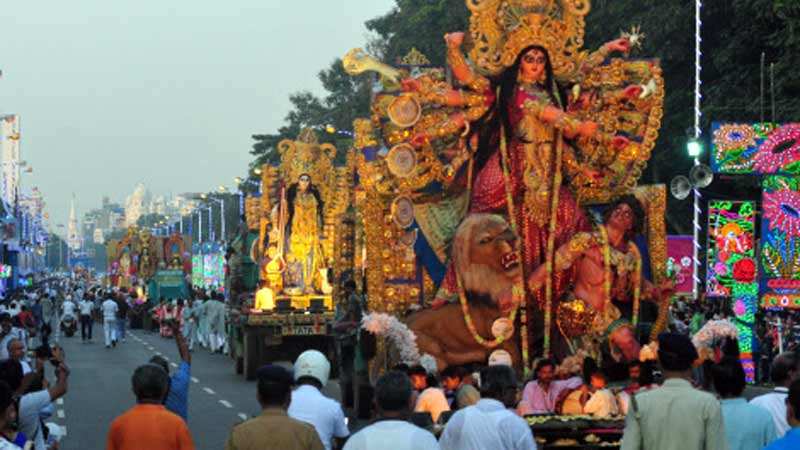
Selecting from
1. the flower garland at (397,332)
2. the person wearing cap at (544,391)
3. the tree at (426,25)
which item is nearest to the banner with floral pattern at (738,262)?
the flower garland at (397,332)

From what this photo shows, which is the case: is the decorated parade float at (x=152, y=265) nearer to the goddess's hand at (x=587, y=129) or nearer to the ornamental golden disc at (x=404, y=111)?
the ornamental golden disc at (x=404, y=111)

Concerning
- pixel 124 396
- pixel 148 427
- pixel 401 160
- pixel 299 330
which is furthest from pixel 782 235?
pixel 148 427

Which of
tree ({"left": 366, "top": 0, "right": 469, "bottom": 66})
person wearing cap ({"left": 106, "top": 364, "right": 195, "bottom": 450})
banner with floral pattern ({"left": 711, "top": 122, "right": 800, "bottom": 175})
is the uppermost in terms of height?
tree ({"left": 366, "top": 0, "right": 469, "bottom": 66})

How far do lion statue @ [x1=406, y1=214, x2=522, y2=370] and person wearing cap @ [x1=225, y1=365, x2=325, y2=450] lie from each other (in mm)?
11218

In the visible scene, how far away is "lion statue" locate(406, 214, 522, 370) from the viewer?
68.7ft

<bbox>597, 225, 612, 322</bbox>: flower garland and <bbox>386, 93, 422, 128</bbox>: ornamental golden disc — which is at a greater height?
<bbox>386, 93, 422, 128</bbox>: ornamental golden disc

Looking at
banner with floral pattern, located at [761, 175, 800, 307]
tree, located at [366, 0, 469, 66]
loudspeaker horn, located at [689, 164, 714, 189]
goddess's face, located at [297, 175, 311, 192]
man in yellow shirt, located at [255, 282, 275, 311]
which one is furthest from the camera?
tree, located at [366, 0, 469, 66]

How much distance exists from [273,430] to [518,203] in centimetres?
1191

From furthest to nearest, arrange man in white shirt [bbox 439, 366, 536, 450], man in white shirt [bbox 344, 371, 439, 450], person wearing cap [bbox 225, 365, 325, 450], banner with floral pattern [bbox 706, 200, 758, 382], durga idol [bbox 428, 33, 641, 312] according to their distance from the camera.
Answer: banner with floral pattern [bbox 706, 200, 758, 382] < durga idol [bbox 428, 33, 641, 312] < man in white shirt [bbox 439, 366, 536, 450] < person wearing cap [bbox 225, 365, 325, 450] < man in white shirt [bbox 344, 371, 439, 450]

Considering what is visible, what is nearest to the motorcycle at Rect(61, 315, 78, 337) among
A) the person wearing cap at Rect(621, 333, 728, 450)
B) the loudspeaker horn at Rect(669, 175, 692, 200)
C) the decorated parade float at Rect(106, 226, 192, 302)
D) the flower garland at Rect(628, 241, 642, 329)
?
the decorated parade float at Rect(106, 226, 192, 302)

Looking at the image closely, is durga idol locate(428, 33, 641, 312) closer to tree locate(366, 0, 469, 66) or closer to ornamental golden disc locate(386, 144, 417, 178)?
ornamental golden disc locate(386, 144, 417, 178)

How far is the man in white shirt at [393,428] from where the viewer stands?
9.33 meters

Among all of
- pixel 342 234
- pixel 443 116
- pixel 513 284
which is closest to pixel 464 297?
pixel 513 284

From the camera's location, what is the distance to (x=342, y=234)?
25328mm
